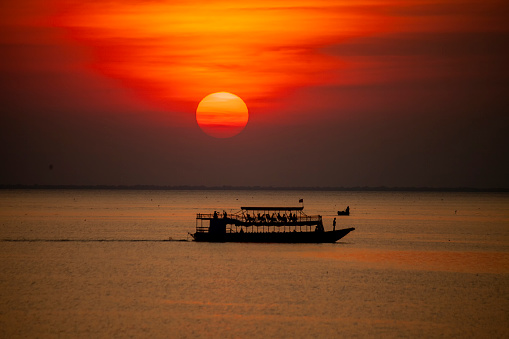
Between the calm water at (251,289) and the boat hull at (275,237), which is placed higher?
the boat hull at (275,237)

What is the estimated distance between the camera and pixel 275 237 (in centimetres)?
10550

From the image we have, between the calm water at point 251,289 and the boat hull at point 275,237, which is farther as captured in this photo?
the boat hull at point 275,237

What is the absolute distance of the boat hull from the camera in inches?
4112

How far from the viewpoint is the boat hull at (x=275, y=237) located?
10444 centimetres

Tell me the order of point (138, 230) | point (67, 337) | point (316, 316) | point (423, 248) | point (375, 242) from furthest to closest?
1. point (138, 230)
2. point (375, 242)
3. point (423, 248)
4. point (316, 316)
5. point (67, 337)

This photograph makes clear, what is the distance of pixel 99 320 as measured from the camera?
1905 inches

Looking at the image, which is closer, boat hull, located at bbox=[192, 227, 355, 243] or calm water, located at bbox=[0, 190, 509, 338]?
calm water, located at bbox=[0, 190, 509, 338]

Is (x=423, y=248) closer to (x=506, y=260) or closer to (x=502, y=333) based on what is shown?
(x=506, y=260)

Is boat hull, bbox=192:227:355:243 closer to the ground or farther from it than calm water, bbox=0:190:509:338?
farther from it

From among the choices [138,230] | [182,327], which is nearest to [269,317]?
[182,327]

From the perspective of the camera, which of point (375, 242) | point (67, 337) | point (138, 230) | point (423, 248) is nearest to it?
point (67, 337)

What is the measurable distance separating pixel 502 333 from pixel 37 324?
Result: 3086cm

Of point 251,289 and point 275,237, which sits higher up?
point 275,237

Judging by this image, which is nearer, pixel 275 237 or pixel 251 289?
pixel 251 289
